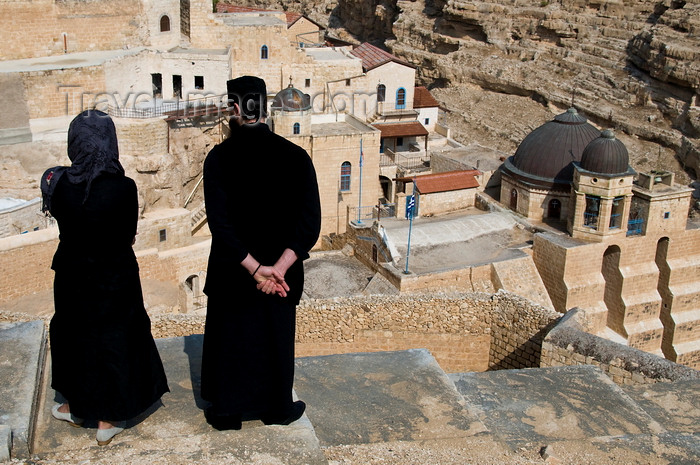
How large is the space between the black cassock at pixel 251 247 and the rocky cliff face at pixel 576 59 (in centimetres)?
2679

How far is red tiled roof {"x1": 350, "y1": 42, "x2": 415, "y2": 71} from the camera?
28.0 meters

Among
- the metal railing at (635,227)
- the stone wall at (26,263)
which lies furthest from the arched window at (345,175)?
the stone wall at (26,263)

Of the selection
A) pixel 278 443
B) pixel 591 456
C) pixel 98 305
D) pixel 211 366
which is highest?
pixel 98 305

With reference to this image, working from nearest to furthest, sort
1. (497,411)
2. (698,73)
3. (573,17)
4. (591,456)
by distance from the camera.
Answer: (591,456)
(497,411)
(698,73)
(573,17)

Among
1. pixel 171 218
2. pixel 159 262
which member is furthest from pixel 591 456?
pixel 171 218

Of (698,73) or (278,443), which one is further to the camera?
(698,73)

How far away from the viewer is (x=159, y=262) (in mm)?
15820

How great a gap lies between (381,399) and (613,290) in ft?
48.7

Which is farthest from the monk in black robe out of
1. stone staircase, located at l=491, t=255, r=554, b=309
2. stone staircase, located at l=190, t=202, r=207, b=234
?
stone staircase, located at l=190, t=202, r=207, b=234

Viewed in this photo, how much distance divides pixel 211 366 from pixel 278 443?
2.09 feet

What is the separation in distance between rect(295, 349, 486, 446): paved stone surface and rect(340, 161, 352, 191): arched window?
617 inches

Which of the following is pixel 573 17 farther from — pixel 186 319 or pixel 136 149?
pixel 186 319

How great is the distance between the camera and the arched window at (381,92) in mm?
28312

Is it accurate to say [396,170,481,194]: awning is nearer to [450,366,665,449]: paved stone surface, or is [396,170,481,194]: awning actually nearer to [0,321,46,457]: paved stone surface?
[450,366,665,449]: paved stone surface
